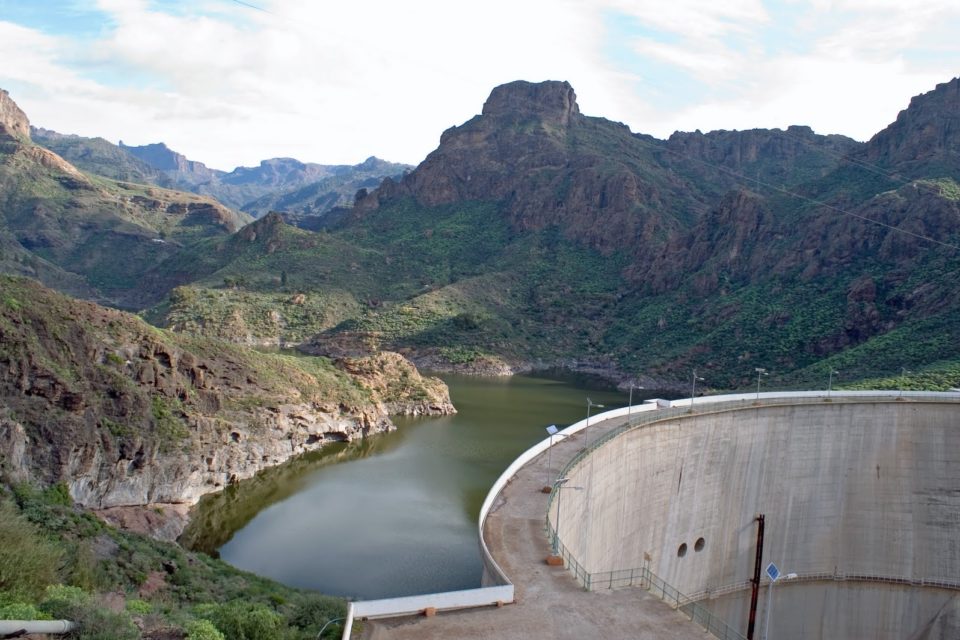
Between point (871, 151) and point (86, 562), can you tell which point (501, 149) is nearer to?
point (871, 151)

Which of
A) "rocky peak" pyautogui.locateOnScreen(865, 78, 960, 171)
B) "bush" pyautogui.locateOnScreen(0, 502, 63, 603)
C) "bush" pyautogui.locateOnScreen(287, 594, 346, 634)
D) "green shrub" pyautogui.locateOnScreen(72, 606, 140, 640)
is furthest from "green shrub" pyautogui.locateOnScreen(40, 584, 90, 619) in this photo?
"rocky peak" pyautogui.locateOnScreen(865, 78, 960, 171)

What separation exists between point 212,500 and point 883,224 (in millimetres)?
73902

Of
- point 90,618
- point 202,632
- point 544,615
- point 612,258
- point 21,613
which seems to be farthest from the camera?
point 612,258

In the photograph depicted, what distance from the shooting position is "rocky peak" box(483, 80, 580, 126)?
153500mm

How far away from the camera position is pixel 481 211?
5738 inches

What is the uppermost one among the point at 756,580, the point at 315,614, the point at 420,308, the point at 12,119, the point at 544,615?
the point at 12,119

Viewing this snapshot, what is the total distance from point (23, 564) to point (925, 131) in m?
101

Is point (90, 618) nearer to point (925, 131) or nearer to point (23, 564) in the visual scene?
point (23, 564)

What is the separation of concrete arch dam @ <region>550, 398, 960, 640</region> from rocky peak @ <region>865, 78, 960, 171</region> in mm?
65550

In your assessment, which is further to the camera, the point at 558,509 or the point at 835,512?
the point at 835,512

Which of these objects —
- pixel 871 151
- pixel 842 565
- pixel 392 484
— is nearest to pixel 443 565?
pixel 392 484

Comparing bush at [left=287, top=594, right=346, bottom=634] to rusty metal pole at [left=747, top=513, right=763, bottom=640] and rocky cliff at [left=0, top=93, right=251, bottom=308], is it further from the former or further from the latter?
rocky cliff at [left=0, top=93, right=251, bottom=308]

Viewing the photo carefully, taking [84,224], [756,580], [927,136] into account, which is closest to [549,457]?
[756,580]

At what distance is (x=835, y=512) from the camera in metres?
37.0
